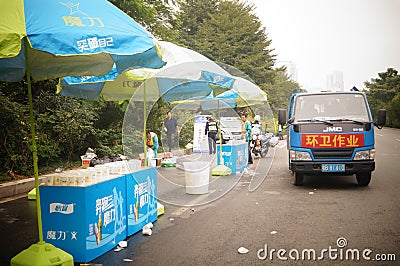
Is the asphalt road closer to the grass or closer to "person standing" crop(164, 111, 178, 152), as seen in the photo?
the grass

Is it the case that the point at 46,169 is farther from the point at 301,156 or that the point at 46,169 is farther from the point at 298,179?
the point at 301,156

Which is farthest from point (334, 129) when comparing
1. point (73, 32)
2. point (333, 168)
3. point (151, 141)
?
point (73, 32)

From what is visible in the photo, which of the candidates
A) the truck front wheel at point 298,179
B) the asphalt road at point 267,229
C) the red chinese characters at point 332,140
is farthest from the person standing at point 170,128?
the red chinese characters at point 332,140

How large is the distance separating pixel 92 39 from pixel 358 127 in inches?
262

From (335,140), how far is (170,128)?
5.15m

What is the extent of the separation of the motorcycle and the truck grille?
7.27m

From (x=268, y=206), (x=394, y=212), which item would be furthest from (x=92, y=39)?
(x=394, y=212)

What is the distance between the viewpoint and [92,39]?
12.2ft

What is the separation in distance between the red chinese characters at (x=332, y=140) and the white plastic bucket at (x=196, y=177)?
2284 mm

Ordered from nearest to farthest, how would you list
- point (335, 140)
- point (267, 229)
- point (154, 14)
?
point (267, 229) < point (335, 140) < point (154, 14)

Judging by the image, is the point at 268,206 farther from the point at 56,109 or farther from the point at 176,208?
the point at 56,109

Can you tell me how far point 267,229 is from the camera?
19.4 ft

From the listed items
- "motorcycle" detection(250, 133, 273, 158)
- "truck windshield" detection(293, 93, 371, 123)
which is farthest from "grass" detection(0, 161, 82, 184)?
"truck windshield" detection(293, 93, 371, 123)

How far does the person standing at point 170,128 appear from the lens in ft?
38.2
